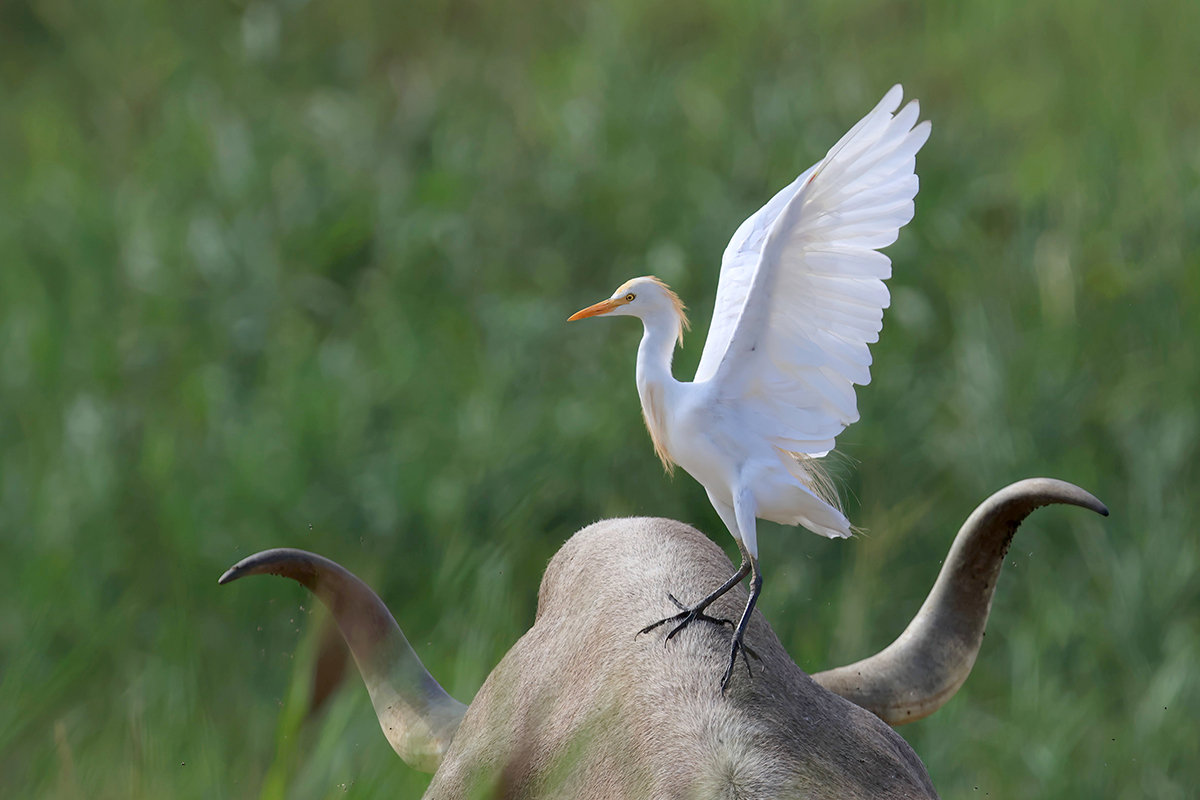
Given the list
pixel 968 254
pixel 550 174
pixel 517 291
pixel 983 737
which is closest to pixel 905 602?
pixel 983 737

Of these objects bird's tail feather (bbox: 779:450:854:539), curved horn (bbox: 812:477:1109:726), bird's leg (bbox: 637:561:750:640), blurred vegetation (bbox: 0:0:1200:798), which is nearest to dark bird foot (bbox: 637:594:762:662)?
bird's leg (bbox: 637:561:750:640)

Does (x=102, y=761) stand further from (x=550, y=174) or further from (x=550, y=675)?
(x=550, y=174)

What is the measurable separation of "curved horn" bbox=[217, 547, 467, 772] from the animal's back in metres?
0.29

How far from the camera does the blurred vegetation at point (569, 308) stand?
6.87 meters

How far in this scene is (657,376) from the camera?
2.40 m

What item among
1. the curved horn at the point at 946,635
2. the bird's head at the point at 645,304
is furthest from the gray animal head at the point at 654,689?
the bird's head at the point at 645,304

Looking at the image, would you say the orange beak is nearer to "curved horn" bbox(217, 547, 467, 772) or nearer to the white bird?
the white bird

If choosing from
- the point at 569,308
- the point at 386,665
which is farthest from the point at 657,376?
the point at 569,308

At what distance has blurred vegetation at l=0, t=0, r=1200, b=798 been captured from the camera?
6.87 metres

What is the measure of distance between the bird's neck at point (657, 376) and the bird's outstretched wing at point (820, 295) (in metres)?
0.08

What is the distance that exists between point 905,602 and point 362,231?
4.32m

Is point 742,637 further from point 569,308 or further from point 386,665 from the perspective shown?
point 569,308

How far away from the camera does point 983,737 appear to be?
655cm

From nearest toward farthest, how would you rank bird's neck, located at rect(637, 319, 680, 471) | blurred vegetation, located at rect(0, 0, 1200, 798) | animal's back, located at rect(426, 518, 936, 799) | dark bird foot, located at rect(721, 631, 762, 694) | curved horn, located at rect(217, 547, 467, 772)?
animal's back, located at rect(426, 518, 936, 799) → dark bird foot, located at rect(721, 631, 762, 694) → bird's neck, located at rect(637, 319, 680, 471) → curved horn, located at rect(217, 547, 467, 772) → blurred vegetation, located at rect(0, 0, 1200, 798)
